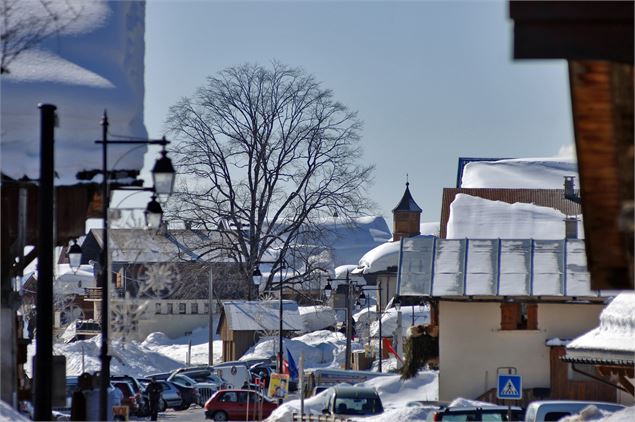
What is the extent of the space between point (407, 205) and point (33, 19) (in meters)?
119

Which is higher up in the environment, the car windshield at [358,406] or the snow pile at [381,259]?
the snow pile at [381,259]

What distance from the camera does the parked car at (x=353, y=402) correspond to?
107ft

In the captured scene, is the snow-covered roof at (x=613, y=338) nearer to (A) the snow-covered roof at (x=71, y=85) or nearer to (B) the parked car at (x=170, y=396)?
(A) the snow-covered roof at (x=71, y=85)

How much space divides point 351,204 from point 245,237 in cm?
488

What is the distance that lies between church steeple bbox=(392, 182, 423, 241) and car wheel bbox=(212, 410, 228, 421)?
90.4 m

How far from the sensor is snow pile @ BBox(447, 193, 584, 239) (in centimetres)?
3812

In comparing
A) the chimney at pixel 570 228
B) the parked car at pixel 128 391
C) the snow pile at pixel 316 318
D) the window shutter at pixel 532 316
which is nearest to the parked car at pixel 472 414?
the window shutter at pixel 532 316

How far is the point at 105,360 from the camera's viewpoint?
16.9 meters

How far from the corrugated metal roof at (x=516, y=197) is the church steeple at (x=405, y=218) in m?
72.5

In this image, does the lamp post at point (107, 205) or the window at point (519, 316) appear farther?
the window at point (519, 316)

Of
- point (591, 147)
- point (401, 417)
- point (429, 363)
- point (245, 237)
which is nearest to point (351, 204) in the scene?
point (245, 237)

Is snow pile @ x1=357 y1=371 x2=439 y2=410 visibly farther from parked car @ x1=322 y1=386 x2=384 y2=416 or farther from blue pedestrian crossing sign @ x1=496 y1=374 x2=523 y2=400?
blue pedestrian crossing sign @ x1=496 y1=374 x2=523 y2=400

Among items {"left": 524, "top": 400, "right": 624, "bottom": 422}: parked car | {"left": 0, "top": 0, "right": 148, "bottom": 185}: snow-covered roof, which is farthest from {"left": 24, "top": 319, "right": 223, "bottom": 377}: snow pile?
{"left": 0, "top": 0, "right": 148, "bottom": 185}: snow-covered roof

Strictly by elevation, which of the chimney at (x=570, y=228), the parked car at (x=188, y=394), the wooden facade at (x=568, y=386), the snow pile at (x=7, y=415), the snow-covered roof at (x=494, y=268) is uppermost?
the chimney at (x=570, y=228)
